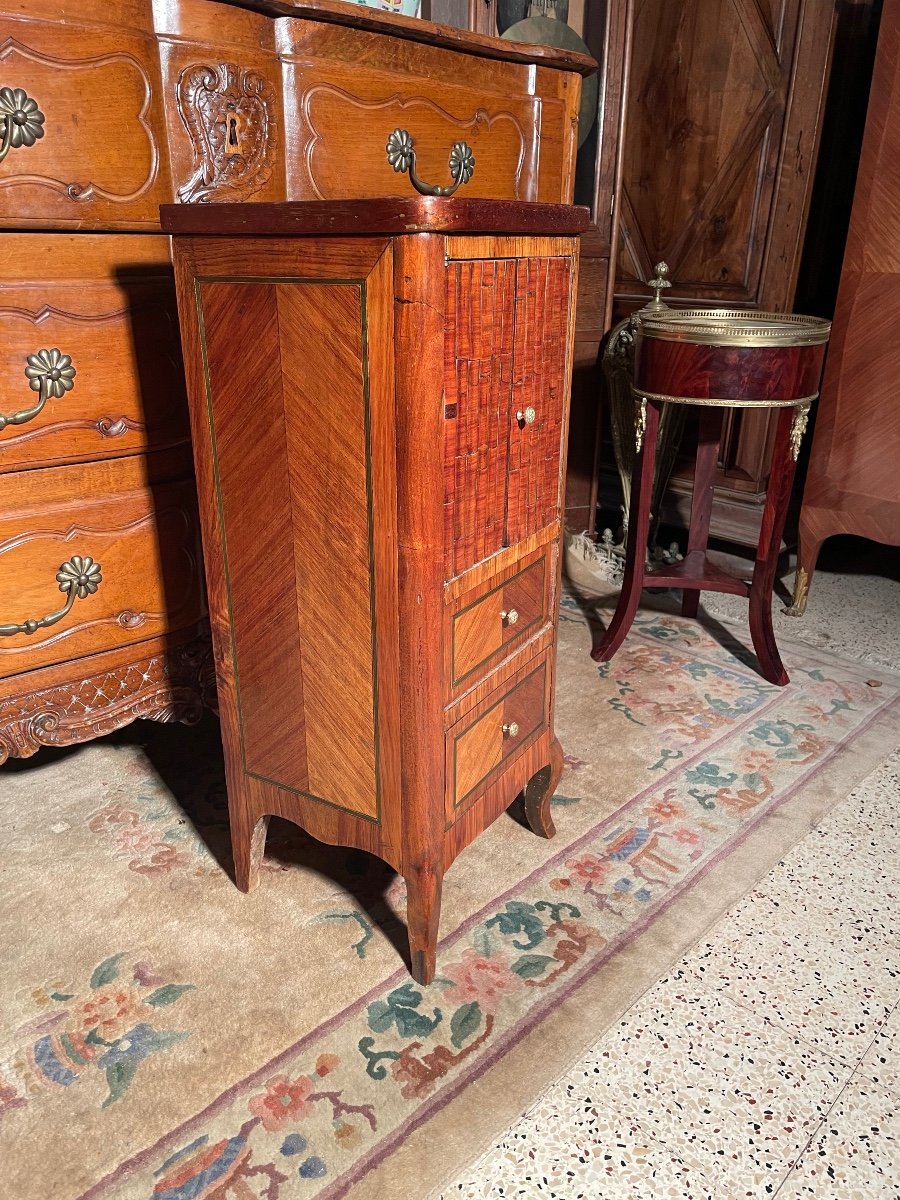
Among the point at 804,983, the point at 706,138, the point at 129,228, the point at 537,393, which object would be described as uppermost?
the point at 706,138

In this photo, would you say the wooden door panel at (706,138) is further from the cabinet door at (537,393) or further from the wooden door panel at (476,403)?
the wooden door panel at (476,403)

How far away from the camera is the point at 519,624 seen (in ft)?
4.82

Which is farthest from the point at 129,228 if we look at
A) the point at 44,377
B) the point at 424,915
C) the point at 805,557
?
the point at 805,557

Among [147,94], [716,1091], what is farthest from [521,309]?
[716,1091]

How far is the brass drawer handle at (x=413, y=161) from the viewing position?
1.61 meters

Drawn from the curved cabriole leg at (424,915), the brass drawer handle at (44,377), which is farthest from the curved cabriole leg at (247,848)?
the brass drawer handle at (44,377)

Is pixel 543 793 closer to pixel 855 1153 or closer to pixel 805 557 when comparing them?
pixel 855 1153

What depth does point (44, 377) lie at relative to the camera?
4.46 ft

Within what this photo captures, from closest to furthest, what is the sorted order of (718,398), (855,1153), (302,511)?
(855,1153)
(302,511)
(718,398)

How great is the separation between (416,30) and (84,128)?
2.04ft

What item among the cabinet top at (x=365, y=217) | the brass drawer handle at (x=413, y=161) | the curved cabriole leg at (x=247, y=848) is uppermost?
the brass drawer handle at (x=413, y=161)

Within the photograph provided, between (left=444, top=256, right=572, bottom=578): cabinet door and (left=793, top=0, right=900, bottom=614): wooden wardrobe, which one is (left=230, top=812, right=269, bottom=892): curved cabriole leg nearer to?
(left=444, top=256, right=572, bottom=578): cabinet door

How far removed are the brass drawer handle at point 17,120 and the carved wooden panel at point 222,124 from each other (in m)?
0.20

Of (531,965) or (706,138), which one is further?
(706,138)
